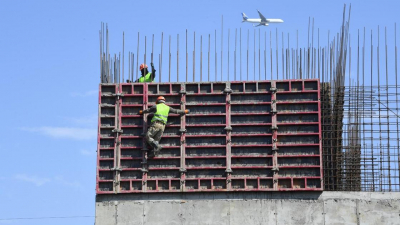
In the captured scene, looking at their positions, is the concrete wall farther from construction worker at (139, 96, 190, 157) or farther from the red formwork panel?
construction worker at (139, 96, 190, 157)

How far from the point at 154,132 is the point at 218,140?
7.67ft

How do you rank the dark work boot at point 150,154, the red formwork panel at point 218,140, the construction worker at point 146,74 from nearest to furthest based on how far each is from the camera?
the red formwork panel at point 218,140, the dark work boot at point 150,154, the construction worker at point 146,74

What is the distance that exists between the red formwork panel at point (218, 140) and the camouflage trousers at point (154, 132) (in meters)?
0.42

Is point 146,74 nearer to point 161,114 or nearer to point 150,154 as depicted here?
point 161,114

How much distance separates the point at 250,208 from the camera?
83.3 ft

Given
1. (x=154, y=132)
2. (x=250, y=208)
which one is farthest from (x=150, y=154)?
(x=250, y=208)

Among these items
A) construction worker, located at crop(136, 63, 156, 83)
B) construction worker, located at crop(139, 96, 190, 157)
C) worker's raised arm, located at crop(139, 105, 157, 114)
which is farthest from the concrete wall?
construction worker, located at crop(136, 63, 156, 83)

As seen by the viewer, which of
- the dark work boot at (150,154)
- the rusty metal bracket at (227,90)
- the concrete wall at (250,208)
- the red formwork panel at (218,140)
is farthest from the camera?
the rusty metal bracket at (227,90)

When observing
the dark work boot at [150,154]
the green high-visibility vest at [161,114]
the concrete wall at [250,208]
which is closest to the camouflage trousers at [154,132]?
the green high-visibility vest at [161,114]

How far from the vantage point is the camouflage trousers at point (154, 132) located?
84.3ft

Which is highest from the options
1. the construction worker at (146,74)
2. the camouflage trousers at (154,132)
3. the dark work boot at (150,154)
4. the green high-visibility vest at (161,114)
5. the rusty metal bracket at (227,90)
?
the construction worker at (146,74)

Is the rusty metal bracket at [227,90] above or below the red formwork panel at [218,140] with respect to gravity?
above

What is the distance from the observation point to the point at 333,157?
86.6 ft

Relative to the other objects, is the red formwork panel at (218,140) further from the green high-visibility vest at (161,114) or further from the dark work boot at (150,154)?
the green high-visibility vest at (161,114)
